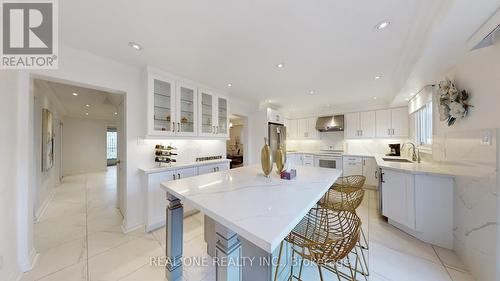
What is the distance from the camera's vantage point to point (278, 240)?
724 mm

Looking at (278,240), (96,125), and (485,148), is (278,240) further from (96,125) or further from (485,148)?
(96,125)

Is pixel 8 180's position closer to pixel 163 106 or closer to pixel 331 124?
pixel 163 106

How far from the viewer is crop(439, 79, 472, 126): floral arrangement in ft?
5.73

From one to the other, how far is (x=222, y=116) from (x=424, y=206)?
342 cm

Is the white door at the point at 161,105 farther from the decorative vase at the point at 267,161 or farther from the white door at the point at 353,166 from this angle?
the white door at the point at 353,166

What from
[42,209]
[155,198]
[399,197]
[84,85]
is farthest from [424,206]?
[42,209]

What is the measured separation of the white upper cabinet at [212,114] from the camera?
3.21m

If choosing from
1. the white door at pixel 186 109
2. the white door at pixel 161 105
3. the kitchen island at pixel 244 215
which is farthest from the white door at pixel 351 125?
the white door at pixel 161 105

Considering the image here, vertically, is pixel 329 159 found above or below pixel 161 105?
below

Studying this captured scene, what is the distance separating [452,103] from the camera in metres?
1.82

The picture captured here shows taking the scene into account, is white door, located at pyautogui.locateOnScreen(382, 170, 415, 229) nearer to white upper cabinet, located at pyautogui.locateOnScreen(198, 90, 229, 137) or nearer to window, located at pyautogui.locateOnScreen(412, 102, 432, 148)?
window, located at pyautogui.locateOnScreen(412, 102, 432, 148)

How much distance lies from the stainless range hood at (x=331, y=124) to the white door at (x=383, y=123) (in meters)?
0.82

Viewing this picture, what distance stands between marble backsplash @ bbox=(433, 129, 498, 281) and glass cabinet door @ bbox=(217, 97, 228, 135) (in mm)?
3370

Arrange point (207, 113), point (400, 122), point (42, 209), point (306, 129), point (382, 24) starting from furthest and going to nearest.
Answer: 1. point (306, 129)
2. point (400, 122)
3. point (207, 113)
4. point (42, 209)
5. point (382, 24)
